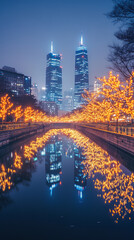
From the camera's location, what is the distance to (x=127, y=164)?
513 inches

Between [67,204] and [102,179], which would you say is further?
[102,179]

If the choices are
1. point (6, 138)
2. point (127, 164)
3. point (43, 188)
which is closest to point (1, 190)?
point (43, 188)

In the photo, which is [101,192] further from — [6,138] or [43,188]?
[6,138]

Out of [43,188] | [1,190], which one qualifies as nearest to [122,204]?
[43,188]

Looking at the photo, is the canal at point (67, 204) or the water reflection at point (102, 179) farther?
the water reflection at point (102, 179)

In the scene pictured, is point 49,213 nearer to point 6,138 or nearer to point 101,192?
point 101,192

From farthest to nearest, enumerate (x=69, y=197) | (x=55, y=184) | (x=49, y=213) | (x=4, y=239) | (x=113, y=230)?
(x=55, y=184) < (x=69, y=197) < (x=49, y=213) < (x=113, y=230) < (x=4, y=239)

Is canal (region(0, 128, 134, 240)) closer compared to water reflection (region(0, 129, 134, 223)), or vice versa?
canal (region(0, 128, 134, 240))

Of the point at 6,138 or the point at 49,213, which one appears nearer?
the point at 49,213

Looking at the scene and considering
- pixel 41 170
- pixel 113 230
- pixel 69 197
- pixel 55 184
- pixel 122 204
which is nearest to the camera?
pixel 113 230

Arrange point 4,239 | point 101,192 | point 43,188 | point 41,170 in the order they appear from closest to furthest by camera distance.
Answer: point 4,239, point 101,192, point 43,188, point 41,170

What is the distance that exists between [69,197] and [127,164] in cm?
681

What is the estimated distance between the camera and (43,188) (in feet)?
28.6

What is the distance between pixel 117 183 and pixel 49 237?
515 cm
